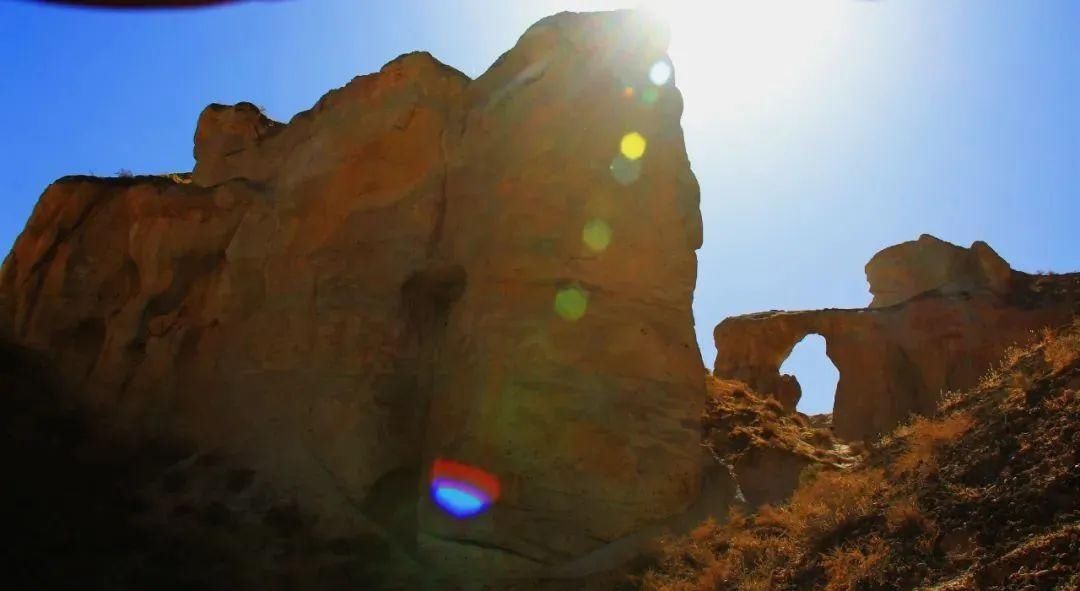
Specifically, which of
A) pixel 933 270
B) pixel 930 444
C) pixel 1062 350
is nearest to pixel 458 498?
pixel 930 444

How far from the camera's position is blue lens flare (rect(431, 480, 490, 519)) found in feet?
40.1

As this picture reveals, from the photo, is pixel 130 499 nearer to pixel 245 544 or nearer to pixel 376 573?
pixel 245 544

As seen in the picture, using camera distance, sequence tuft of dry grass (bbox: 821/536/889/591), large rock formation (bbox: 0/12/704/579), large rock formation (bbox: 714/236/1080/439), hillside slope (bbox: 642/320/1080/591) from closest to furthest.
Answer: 1. hillside slope (bbox: 642/320/1080/591)
2. tuft of dry grass (bbox: 821/536/889/591)
3. large rock formation (bbox: 0/12/704/579)
4. large rock formation (bbox: 714/236/1080/439)

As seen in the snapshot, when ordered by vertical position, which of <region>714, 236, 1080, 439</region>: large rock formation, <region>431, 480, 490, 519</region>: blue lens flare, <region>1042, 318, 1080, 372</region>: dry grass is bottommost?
<region>431, 480, 490, 519</region>: blue lens flare

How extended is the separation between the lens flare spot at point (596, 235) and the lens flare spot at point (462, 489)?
12.1ft

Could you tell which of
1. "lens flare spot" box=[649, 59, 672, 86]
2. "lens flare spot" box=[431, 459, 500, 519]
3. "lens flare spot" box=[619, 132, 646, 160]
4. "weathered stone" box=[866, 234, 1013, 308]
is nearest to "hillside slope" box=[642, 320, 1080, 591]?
"lens flare spot" box=[431, 459, 500, 519]

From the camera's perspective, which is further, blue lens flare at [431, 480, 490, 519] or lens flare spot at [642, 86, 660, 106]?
lens flare spot at [642, 86, 660, 106]

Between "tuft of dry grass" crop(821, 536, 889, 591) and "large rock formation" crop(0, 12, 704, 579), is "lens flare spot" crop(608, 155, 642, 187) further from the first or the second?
"tuft of dry grass" crop(821, 536, 889, 591)

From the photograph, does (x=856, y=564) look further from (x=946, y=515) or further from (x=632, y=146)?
(x=632, y=146)

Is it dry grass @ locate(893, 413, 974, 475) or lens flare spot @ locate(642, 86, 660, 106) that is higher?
lens flare spot @ locate(642, 86, 660, 106)

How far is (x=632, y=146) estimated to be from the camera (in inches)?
551

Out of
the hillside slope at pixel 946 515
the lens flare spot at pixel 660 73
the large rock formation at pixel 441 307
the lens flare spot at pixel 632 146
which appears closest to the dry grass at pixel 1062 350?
the hillside slope at pixel 946 515

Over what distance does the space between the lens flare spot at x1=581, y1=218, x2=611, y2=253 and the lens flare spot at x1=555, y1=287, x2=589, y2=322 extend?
0.73 meters

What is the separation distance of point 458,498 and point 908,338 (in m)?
22.8
